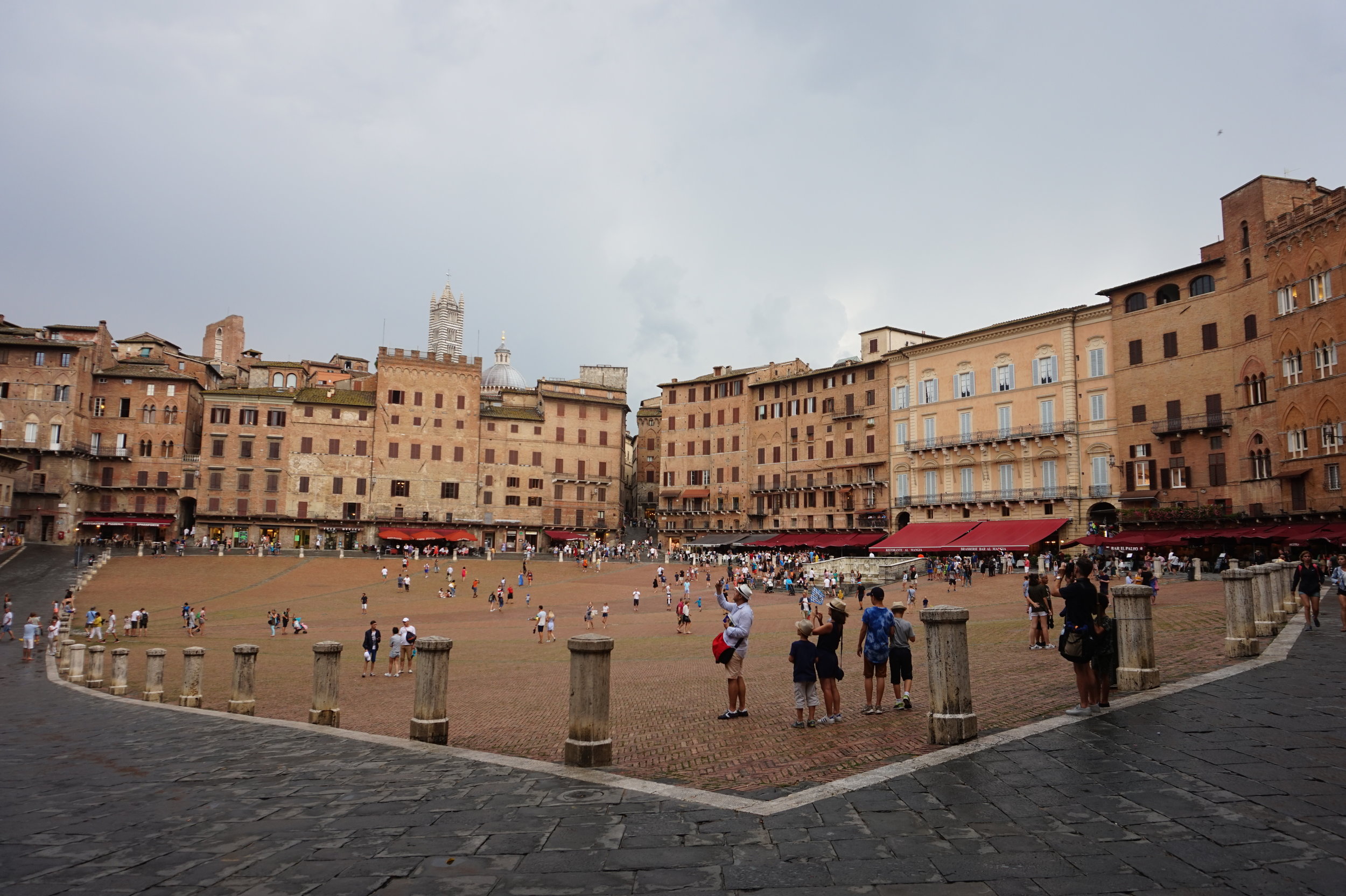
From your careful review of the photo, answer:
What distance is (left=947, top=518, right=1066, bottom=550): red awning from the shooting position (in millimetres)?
46250

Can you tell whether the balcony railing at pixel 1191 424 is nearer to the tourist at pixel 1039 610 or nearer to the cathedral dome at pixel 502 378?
the tourist at pixel 1039 610

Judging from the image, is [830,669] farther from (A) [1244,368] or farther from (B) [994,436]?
(B) [994,436]

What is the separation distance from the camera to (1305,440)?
118 feet

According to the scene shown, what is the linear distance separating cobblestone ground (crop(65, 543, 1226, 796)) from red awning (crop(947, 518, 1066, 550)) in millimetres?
8211

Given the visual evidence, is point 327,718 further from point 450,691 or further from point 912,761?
point 912,761

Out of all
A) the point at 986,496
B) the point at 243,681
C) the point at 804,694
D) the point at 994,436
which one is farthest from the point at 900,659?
the point at 994,436

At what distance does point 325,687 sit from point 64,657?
15.5 m

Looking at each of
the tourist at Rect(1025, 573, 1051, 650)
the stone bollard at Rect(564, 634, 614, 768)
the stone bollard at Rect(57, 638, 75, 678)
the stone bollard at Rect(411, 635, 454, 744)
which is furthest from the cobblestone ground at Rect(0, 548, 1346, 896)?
the stone bollard at Rect(57, 638, 75, 678)

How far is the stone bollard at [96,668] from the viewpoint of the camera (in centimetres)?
1759

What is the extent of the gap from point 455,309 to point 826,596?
3704 inches

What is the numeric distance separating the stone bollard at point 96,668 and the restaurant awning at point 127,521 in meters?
47.2

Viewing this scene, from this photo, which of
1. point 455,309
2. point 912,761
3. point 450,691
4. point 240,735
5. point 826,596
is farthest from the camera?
point 455,309

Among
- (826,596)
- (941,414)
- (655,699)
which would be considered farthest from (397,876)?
(941,414)

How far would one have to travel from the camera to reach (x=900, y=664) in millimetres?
9820
